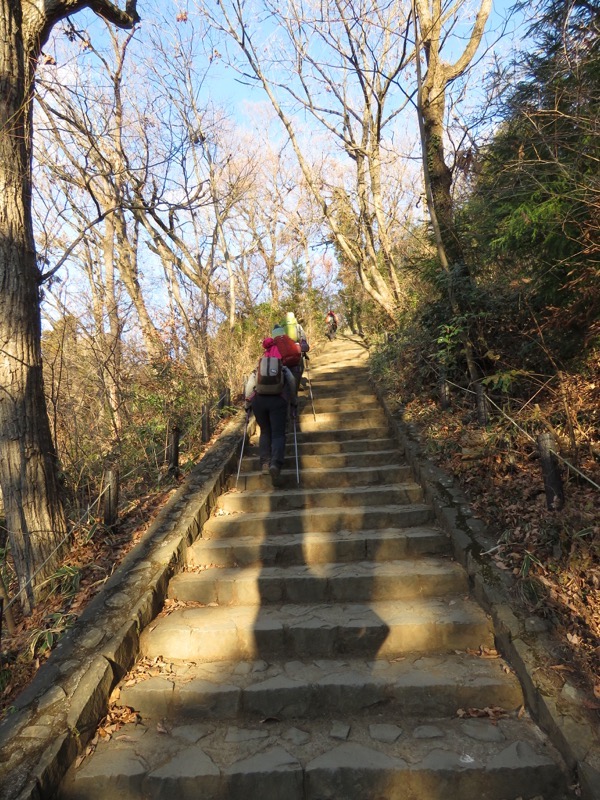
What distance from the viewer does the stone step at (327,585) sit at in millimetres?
3820

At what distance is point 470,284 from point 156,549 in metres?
5.24

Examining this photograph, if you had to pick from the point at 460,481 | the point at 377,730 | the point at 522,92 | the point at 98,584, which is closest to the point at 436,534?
the point at 460,481

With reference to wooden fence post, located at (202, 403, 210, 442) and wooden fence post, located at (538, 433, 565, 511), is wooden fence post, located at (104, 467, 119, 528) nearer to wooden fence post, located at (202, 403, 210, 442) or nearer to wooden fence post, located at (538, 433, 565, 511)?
wooden fence post, located at (202, 403, 210, 442)

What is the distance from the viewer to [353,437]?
6.94 m

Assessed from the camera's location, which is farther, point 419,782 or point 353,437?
point 353,437

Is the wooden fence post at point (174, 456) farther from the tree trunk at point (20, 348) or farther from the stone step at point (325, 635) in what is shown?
the stone step at point (325, 635)

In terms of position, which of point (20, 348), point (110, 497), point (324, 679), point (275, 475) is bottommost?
point (324, 679)

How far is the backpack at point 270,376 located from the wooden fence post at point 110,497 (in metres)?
1.92

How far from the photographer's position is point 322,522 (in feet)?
15.7

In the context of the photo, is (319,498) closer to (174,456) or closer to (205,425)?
(174,456)

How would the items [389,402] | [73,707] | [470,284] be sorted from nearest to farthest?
[73,707], [470,284], [389,402]

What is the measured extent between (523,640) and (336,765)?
54.6 inches

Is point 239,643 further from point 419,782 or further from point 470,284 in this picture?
point 470,284

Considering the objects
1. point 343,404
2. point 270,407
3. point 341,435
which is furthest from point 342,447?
point 343,404
